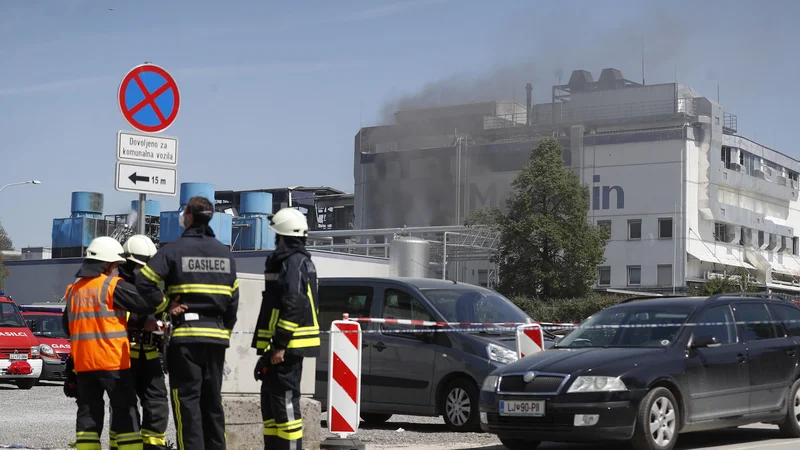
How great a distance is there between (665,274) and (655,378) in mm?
71757

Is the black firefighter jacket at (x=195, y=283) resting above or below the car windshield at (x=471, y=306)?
above

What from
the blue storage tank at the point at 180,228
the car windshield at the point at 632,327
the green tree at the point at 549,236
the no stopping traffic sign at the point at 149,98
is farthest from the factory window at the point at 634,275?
the no stopping traffic sign at the point at 149,98

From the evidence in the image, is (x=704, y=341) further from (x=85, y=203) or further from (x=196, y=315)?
(x=85, y=203)

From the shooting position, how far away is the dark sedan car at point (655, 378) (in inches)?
403

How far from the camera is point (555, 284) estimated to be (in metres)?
64.5

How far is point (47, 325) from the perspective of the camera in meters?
27.5

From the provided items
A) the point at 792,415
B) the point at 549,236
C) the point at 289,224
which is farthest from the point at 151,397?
the point at 549,236

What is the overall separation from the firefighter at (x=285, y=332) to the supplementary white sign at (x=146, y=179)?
4.64ft

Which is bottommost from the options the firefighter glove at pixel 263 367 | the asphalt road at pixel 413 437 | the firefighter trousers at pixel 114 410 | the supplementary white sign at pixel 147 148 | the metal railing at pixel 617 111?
the asphalt road at pixel 413 437

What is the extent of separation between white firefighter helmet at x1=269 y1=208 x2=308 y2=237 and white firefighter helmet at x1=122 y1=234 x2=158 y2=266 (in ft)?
3.44

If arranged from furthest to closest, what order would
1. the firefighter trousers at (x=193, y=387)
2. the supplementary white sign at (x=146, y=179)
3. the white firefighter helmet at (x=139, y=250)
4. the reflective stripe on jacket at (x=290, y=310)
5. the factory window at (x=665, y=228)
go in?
the factory window at (x=665, y=228)
the supplementary white sign at (x=146, y=179)
the white firefighter helmet at (x=139, y=250)
the reflective stripe on jacket at (x=290, y=310)
the firefighter trousers at (x=193, y=387)

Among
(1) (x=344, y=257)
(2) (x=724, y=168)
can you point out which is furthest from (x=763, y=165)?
(1) (x=344, y=257)

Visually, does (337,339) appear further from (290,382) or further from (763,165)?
(763,165)

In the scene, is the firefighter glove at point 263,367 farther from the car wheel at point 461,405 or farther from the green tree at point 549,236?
the green tree at point 549,236
